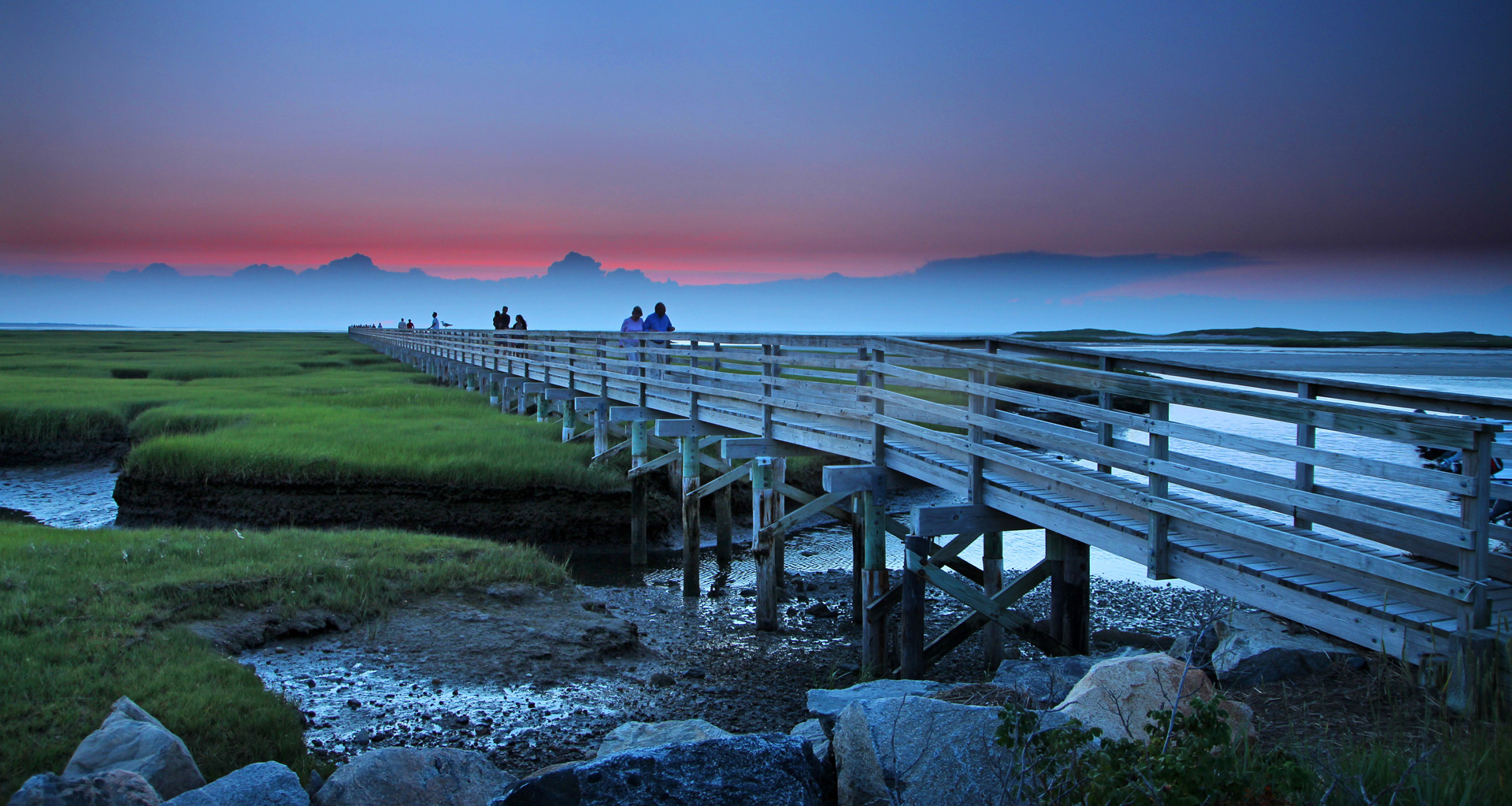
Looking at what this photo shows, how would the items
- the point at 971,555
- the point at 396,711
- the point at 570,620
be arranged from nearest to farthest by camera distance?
the point at 396,711 → the point at 570,620 → the point at 971,555

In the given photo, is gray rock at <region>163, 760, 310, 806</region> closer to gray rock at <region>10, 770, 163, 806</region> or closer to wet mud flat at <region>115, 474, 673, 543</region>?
gray rock at <region>10, 770, 163, 806</region>

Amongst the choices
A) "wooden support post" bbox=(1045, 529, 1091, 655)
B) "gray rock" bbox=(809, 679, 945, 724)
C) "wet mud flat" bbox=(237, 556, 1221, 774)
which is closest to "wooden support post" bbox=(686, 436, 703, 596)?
"wet mud flat" bbox=(237, 556, 1221, 774)

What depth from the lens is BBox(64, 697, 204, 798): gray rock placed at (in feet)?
16.3

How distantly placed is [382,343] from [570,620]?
68.0 meters

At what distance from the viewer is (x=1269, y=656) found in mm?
6105

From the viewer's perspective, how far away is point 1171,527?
6.16 meters

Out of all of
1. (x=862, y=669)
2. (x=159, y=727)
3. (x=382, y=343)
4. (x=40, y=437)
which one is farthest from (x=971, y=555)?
(x=382, y=343)

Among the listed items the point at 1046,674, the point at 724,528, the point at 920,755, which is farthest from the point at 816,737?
the point at 724,528

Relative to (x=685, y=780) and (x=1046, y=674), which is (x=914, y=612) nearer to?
(x=1046, y=674)

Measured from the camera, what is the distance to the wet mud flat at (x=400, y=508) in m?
16.3

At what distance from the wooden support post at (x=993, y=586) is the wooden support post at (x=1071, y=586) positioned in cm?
99

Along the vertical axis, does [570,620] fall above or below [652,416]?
below

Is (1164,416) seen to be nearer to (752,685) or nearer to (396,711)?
(752,685)

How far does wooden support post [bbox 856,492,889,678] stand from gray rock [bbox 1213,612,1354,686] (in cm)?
298
